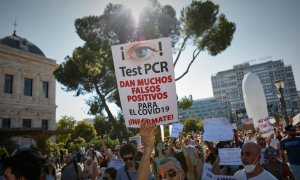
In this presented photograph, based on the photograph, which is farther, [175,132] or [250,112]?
[250,112]

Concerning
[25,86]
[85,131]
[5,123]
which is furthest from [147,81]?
[85,131]

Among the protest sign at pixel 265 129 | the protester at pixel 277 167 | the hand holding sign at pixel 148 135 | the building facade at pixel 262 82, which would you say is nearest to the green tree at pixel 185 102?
the protest sign at pixel 265 129

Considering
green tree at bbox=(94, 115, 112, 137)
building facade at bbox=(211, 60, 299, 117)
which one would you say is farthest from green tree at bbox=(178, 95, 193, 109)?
building facade at bbox=(211, 60, 299, 117)

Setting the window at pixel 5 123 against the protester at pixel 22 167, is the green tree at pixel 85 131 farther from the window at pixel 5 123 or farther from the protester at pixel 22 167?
the protester at pixel 22 167

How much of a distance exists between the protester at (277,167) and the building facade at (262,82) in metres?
146

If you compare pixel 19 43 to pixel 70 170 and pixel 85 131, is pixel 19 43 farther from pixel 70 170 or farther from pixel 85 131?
pixel 70 170

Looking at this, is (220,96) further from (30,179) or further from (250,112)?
(30,179)

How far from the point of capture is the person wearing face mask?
2996 millimetres

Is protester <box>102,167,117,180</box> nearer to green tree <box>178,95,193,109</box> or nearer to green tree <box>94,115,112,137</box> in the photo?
green tree <box>178,95,193,109</box>

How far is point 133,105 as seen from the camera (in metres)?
3.11

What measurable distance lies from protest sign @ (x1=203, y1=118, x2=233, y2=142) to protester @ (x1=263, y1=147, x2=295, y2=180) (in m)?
0.75

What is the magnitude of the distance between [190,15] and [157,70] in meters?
16.5

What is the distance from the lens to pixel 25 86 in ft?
98.8

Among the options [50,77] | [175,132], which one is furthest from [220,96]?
[175,132]
